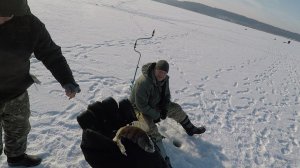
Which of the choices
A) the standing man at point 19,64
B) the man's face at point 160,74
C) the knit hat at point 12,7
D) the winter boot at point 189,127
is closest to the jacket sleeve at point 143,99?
the man's face at point 160,74

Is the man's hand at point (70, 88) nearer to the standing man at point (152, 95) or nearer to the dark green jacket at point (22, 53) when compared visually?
the dark green jacket at point (22, 53)

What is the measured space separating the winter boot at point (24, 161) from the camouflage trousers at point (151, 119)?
1.56m

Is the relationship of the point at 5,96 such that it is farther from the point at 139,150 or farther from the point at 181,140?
the point at 181,140

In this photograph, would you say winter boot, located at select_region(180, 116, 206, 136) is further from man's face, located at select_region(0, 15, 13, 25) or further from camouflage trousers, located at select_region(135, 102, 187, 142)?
man's face, located at select_region(0, 15, 13, 25)

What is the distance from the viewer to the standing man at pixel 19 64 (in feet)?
8.92

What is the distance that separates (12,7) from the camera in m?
2.55

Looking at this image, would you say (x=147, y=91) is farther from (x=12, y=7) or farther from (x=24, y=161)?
(x=12, y=7)

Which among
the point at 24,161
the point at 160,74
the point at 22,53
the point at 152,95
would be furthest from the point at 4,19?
the point at 152,95

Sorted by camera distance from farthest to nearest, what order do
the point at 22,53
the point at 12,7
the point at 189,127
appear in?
the point at 189,127
the point at 22,53
the point at 12,7

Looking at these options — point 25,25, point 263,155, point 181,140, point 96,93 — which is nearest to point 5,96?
point 25,25

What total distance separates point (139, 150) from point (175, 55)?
10070 mm

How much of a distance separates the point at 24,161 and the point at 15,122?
0.65 meters

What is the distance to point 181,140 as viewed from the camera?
17.5ft

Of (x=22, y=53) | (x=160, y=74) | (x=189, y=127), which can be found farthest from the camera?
(x=189, y=127)
